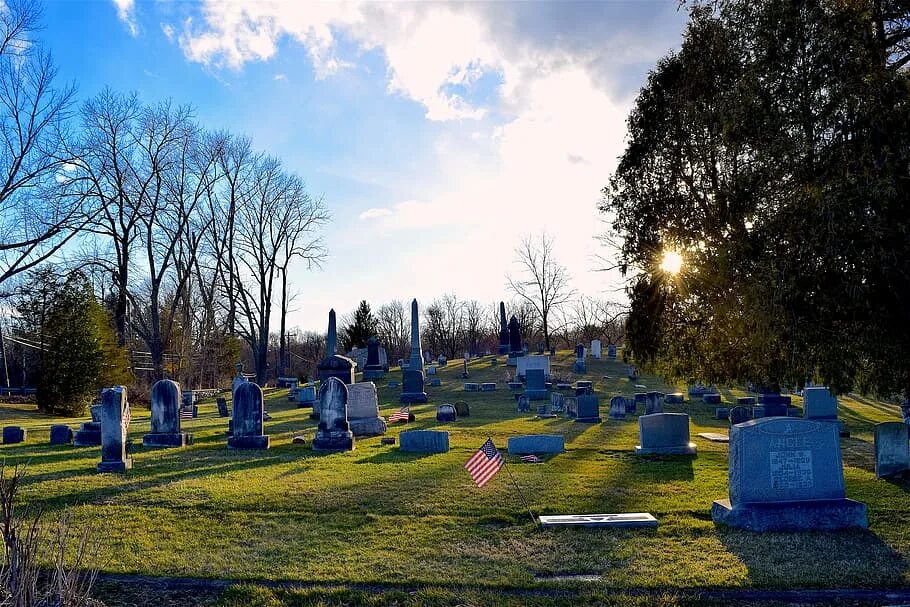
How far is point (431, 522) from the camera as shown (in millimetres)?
7867

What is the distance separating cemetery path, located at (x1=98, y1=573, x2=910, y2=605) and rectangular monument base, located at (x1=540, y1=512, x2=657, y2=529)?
1924 mm

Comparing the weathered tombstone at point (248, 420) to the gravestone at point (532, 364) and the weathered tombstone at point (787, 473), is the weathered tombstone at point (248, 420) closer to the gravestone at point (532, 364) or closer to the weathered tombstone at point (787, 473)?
the weathered tombstone at point (787, 473)

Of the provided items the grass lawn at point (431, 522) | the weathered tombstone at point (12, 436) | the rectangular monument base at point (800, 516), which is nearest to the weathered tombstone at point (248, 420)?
the grass lawn at point (431, 522)

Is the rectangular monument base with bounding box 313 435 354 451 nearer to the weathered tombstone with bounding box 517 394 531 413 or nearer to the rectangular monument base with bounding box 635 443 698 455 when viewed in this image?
the rectangular monument base with bounding box 635 443 698 455

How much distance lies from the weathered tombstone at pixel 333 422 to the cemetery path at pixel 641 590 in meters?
8.01

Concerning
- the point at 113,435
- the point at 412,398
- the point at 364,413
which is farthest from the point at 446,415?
the point at 113,435

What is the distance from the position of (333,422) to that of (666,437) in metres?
7.56

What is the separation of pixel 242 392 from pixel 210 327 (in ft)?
90.0

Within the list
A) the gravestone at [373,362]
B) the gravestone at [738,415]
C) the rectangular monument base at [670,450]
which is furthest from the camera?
the gravestone at [373,362]

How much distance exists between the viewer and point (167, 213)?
3197cm

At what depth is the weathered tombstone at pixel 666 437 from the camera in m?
13.2

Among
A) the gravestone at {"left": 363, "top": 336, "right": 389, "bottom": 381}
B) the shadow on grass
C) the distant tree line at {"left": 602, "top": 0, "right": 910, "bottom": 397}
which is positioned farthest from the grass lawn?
the gravestone at {"left": 363, "top": 336, "right": 389, "bottom": 381}

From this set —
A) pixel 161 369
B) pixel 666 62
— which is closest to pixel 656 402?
pixel 666 62

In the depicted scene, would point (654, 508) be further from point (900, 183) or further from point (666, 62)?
point (666, 62)
